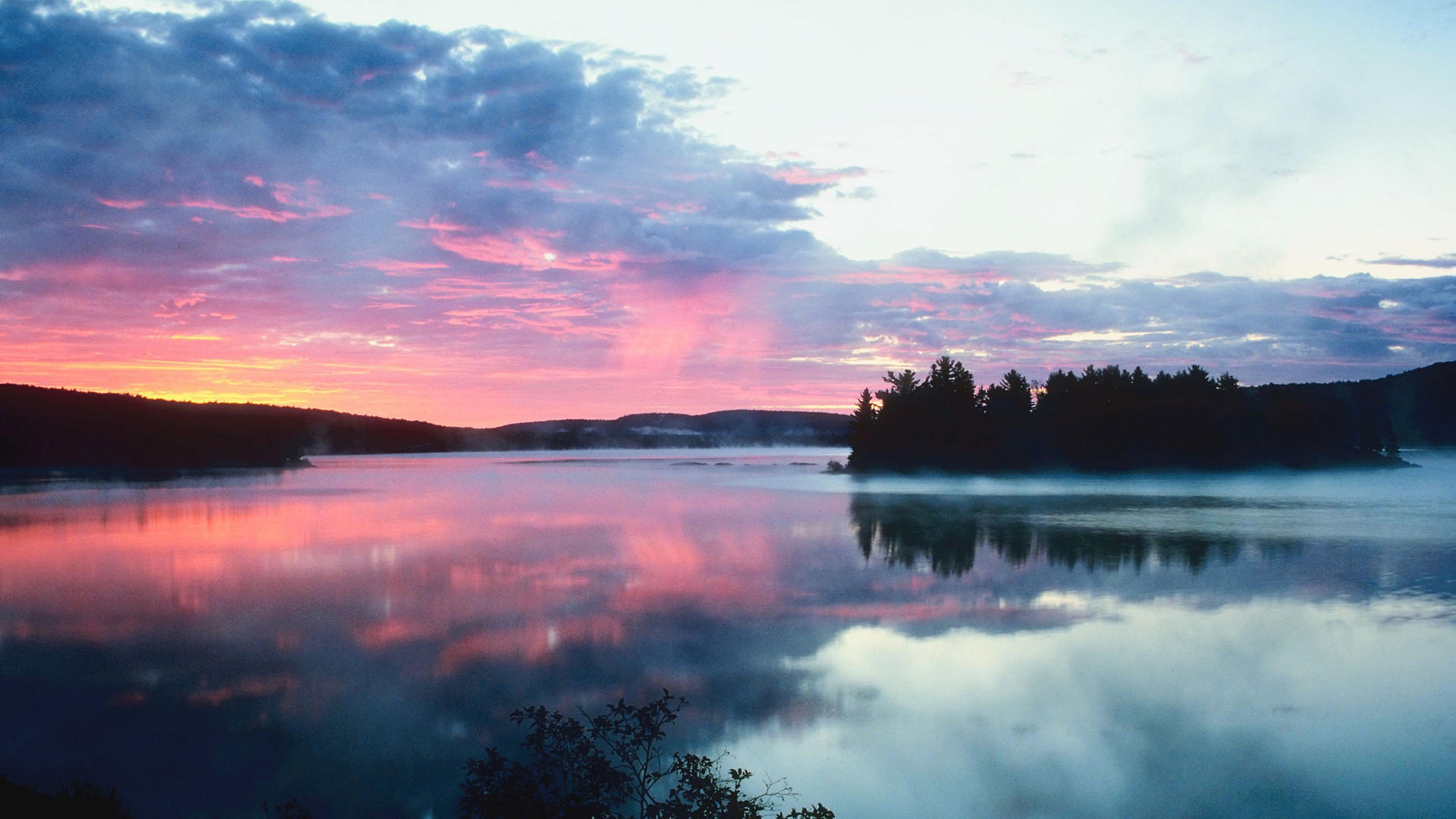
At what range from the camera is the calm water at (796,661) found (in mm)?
8070

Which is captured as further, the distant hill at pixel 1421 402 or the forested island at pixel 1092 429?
the distant hill at pixel 1421 402

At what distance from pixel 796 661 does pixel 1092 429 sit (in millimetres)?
61977

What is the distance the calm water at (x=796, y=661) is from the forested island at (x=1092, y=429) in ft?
136

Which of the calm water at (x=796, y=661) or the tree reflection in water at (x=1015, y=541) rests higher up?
the tree reflection in water at (x=1015, y=541)

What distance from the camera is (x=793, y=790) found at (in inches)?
307

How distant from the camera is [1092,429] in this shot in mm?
67312

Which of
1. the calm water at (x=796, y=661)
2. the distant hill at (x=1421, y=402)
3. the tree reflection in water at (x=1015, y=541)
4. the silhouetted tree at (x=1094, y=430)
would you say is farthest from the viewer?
the distant hill at (x=1421, y=402)

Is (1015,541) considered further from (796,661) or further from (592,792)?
(592,792)

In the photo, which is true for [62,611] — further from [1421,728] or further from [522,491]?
[522,491]

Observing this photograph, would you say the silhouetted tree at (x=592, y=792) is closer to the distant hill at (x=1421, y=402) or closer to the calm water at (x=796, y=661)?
the calm water at (x=796, y=661)

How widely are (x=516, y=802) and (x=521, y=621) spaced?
8.56 m

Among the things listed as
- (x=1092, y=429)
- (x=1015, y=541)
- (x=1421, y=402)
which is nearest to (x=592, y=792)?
(x=1015, y=541)

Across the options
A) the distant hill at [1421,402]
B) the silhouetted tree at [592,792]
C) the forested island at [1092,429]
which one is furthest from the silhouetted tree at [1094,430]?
the silhouetted tree at [592,792]

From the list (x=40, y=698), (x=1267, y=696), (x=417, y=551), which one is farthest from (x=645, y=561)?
(x=1267, y=696)
